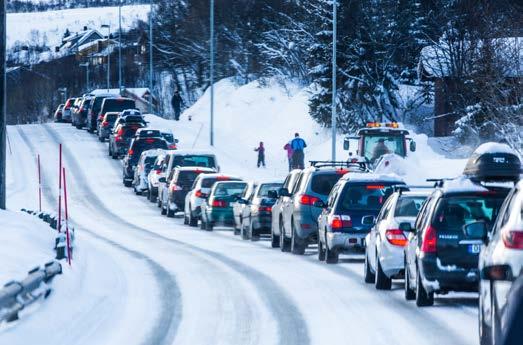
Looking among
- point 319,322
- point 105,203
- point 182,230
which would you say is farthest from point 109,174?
point 319,322

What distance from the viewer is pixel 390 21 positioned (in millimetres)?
69562

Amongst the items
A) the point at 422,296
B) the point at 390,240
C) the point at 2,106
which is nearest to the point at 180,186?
the point at 2,106

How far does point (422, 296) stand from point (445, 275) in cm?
67

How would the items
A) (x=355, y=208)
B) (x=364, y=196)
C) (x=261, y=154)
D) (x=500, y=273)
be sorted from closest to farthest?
(x=500, y=273)
(x=355, y=208)
(x=364, y=196)
(x=261, y=154)

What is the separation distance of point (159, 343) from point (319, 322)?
2.36 meters

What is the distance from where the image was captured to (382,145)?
4188 cm

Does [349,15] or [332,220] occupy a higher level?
[349,15]

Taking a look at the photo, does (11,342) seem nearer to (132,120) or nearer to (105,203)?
(105,203)

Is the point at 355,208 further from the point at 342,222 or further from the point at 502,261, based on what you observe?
the point at 502,261

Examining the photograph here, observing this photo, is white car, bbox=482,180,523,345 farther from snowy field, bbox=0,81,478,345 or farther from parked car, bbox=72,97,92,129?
parked car, bbox=72,97,92,129

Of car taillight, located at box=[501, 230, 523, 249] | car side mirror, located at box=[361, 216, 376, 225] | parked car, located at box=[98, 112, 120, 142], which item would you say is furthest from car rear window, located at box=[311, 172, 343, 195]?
parked car, located at box=[98, 112, 120, 142]

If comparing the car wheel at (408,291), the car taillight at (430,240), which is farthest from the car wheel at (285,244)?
the car taillight at (430,240)

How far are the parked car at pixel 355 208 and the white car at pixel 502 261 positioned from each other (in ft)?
41.5

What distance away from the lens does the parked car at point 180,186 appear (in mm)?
42688
